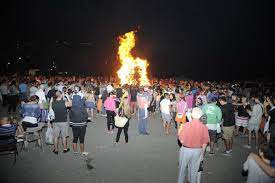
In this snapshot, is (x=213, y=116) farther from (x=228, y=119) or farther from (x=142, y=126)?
(x=142, y=126)

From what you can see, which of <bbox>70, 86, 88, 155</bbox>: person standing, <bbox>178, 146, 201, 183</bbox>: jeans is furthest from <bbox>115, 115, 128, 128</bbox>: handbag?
<bbox>178, 146, 201, 183</bbox>: jeans

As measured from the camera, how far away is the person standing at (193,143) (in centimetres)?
596

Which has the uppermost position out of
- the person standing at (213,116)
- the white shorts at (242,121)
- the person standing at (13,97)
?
the person standing at (13,97)

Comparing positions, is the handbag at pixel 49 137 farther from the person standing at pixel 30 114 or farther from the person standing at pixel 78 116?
the person standing at pixel 78 116

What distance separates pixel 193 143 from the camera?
5.95 meters

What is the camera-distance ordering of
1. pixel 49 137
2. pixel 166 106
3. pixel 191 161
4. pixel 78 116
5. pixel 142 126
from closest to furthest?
pixel 191 161
pixel 78 116
pixel 49 137
pixel 166 106
pixel 142 126

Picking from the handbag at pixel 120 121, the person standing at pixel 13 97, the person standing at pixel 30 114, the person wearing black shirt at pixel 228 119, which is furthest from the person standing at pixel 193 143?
the person standing at pixel 13 97

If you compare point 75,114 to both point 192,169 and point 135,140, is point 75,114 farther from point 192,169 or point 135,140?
point 192,169

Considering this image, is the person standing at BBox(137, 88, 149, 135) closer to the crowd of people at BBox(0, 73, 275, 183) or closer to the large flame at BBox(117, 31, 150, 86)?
the crowd of people at BBox(0, 73, 275, 183)

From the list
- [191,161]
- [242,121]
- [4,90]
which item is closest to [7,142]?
[191,161]

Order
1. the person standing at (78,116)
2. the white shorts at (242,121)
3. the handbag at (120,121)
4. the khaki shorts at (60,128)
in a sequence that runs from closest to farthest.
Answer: the person standing at (78,116)
the khaki shorts at (60,128)
the handbag at (120,121)
the white shorts at (242,121)

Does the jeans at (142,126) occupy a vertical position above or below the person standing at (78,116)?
below

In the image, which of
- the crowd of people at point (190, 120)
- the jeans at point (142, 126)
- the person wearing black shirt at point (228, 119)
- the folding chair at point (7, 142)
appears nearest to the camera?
the crowd of people at point (190, 120)

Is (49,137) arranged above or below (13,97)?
below
